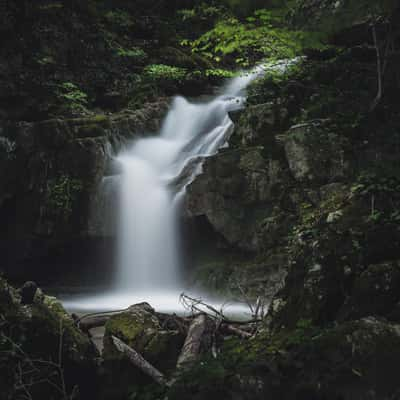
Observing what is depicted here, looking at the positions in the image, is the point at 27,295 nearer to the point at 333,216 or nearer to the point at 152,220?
the point at 333,216

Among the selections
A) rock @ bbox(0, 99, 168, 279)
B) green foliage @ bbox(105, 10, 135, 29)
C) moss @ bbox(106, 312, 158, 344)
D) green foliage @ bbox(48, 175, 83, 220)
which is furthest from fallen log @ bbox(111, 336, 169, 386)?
green foliage @ bbox(105, 10, 135, 29)

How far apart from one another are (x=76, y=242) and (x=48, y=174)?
6.22 feet

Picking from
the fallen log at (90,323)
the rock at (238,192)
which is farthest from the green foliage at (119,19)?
the fallen log at (90,323)

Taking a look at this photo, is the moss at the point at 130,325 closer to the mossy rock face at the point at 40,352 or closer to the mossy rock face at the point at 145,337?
the mossy rock face at the point at 145,337

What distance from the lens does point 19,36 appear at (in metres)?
13.1

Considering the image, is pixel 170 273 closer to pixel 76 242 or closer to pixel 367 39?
pixel 76 242

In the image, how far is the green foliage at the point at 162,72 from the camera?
50.3ft

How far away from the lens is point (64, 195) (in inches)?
404

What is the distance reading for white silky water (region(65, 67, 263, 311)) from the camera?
896 cm

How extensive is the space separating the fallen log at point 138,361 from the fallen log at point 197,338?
0.26 meters

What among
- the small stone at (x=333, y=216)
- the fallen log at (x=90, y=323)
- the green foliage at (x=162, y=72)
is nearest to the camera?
the small stone at (x=333, y=216)

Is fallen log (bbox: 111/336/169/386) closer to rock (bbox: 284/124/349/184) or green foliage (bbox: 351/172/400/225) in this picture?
green foliage (bbox: 351/172/400/225)

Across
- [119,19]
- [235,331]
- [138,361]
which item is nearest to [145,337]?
[138,361]

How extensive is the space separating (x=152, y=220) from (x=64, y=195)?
2349 millimetres
